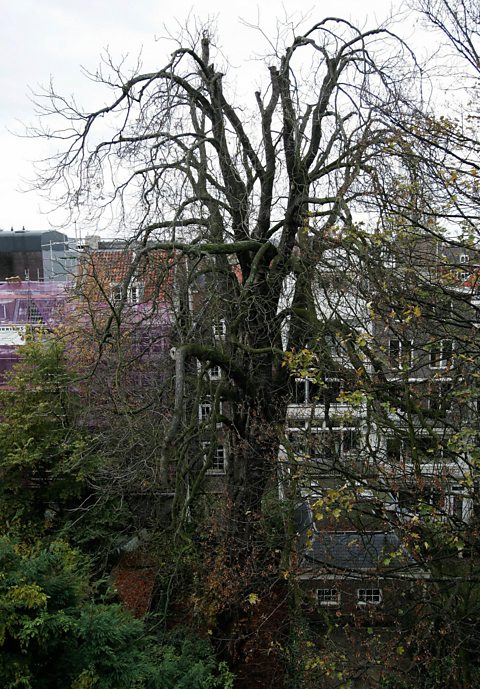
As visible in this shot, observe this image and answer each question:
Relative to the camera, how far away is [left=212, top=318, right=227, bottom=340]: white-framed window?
1008cm

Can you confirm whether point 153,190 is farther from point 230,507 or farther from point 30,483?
point 30,483

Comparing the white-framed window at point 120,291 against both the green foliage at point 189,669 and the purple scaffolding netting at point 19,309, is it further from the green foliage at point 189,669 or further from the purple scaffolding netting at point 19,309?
the purple scaffolding netting at point 19,309

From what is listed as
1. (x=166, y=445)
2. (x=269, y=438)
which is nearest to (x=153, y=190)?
(x=166, y=445)

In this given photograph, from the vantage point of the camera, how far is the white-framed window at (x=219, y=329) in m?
10.1

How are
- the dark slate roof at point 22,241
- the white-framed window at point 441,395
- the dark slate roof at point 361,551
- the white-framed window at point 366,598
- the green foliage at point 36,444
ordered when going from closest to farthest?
the white-framed window at point 441,395 < the dark slate roof at point 361,551 < the white-framed window at point 366,598 < the green foliage at point 36,444 < the dark slate roof at point 22,241

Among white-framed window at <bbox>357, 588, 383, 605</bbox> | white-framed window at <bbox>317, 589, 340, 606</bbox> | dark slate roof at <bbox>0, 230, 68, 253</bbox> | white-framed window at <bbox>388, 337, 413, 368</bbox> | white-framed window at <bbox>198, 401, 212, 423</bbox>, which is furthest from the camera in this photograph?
dark slate roof at <bbox>0, 230, 68, 253</bbox>

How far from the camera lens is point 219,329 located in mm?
10289

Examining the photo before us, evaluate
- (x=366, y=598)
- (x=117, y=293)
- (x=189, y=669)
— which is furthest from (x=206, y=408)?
(x=117, y=293)

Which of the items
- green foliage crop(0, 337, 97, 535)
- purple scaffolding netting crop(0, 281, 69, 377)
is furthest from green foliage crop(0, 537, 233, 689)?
purple scaffolding netting crop(0, 281, 69, 377)

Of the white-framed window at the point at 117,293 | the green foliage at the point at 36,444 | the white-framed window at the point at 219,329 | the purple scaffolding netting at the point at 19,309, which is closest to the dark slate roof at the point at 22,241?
the purple scaffolding netting at the point at 19,309

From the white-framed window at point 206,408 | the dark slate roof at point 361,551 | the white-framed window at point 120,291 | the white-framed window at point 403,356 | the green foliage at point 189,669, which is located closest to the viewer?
the white-framed window at point 403,356

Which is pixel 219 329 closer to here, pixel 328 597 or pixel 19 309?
pixel 328 597

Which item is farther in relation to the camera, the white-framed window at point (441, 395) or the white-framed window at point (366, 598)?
the white-framed window at point (366, 598)

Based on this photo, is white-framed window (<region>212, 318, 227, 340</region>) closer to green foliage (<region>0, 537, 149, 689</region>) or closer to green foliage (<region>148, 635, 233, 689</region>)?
green foliage (<region>0, 537, 149, 689</region>)
